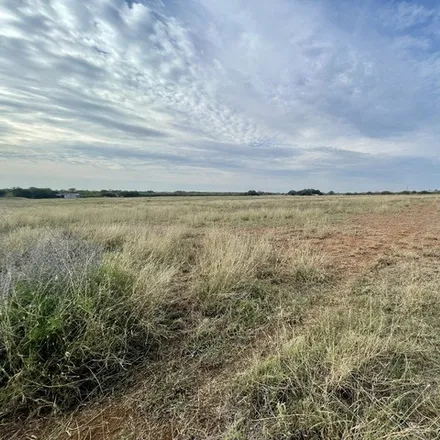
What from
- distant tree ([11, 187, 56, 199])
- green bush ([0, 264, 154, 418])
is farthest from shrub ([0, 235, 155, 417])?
distant tree ([11, 187, 56, 199])

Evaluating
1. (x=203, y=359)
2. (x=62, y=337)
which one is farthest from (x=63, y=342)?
(x=203, y=359)

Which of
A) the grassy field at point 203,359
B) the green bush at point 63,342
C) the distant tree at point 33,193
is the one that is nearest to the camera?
the grassy field at point 203,359

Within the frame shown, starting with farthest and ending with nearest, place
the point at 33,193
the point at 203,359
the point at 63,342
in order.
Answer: the point at 33,193 < the point at 203,359 < the point at 63,342

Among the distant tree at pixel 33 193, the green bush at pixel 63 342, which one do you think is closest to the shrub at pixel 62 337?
the green bush at pixel 63 342

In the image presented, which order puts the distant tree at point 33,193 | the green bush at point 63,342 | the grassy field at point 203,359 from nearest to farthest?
the grassy field at point 203,359 → the green bush at point 63,342 → the distant tree at point 33,193

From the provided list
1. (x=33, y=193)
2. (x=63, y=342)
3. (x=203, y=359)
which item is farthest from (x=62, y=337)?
(x=33, y=193)

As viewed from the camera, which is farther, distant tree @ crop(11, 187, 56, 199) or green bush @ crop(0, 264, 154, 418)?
distant tree @ crop(11, 187, 56, 199)

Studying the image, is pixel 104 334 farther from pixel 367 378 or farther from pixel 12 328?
pixel 367 378

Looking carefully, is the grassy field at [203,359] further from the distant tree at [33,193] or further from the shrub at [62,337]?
the distant tree at [33,193]

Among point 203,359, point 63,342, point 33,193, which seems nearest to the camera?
point 63,342

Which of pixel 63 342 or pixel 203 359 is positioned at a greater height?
pixel 63 342

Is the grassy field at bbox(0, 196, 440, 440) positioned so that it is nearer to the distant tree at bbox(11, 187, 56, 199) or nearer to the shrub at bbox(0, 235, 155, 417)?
the shrub at bbox(0, 235, 155, 417)

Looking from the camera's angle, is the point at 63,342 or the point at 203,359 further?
the point at 203,359

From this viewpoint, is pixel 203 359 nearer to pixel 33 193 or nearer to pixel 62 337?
pixel 62 337
